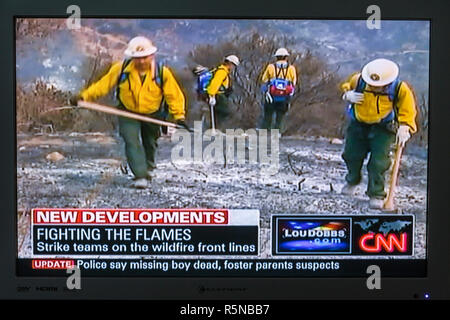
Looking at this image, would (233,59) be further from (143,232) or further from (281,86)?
(143,232)

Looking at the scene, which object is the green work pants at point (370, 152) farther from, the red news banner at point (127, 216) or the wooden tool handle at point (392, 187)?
the red news banner at point (127, 216)

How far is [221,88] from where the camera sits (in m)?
1.29

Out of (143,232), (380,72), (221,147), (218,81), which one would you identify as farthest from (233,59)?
(143,232)

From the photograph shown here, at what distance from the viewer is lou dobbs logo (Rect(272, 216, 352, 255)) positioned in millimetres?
1303

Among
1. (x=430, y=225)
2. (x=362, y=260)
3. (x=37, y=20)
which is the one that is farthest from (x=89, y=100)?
(x=430, y=225)

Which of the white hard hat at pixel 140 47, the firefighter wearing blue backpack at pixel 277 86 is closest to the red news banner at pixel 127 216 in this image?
the firefighter wearing blue backpack at pixel 277 86

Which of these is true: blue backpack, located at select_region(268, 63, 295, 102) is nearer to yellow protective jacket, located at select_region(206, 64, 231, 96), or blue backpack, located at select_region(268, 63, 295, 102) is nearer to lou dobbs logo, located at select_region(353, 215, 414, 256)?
yellow protective jacket, located at select_region(206, 64, 231, 96)

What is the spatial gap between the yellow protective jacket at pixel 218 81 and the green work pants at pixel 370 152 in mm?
292

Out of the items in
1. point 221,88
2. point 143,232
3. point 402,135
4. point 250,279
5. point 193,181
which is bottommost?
point 250,279

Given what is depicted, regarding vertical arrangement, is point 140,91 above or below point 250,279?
above

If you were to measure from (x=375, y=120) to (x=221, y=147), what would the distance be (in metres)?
0.34

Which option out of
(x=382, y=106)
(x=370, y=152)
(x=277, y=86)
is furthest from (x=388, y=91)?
(x=277, y=86)

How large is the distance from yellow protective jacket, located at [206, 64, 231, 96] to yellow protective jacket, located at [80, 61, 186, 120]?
0.06 meters
